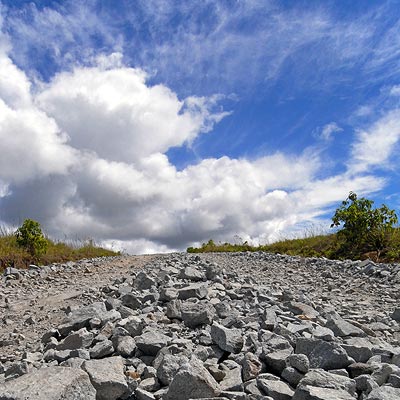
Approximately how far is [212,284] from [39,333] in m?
3.65

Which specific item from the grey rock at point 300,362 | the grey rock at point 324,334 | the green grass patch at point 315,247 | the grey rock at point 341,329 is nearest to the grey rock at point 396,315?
the grey rock at point 341,329

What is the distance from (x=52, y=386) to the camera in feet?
10.3

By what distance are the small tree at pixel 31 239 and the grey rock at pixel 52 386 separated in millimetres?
15620

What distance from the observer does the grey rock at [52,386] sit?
307cm

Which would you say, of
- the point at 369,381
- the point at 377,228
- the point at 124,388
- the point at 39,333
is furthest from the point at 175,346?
the point at 377,228

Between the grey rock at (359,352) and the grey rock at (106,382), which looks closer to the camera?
the grey rock at (106,382)

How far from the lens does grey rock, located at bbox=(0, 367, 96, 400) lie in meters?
3.07

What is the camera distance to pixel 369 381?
3543mm

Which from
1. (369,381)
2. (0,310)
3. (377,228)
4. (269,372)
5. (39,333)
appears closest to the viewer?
(369,381)

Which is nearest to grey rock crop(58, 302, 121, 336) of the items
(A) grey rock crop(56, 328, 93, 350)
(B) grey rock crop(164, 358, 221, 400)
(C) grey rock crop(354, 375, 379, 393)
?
(A) grey rock crop(56, 328, 93, 350)

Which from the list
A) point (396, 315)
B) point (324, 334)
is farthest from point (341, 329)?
point (396, 315)

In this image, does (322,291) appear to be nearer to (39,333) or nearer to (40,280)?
(39,333)

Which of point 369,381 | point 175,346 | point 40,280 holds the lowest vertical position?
point 369,381

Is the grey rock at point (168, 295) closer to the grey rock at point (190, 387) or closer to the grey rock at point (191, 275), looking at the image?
the grey rock at point (191, 275)
